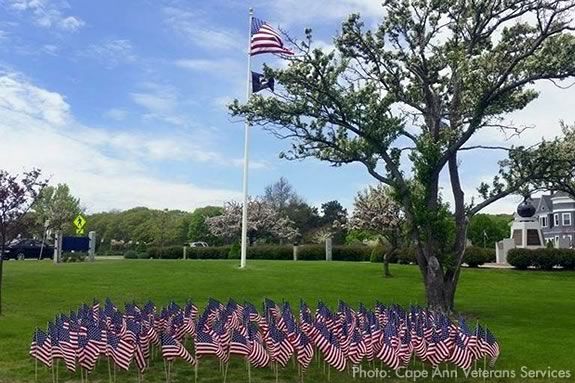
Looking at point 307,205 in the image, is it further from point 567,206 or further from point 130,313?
point 130,313

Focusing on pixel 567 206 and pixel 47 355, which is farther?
pixel 567 206

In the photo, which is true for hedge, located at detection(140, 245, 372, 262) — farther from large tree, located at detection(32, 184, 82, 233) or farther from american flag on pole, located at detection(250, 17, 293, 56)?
american flag on pole, located at detection(250, 17, 293, 56)

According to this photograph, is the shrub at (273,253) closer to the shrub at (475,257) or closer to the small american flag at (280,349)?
the shrub at (475,257)

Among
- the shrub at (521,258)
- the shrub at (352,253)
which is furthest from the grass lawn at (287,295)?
the shrub at (352,253)

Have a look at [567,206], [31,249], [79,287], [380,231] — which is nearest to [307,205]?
[567,206]

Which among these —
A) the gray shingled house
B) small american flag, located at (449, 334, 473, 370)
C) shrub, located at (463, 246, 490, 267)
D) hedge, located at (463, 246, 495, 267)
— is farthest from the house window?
small american flag, located at (449, 334, 473, 370)

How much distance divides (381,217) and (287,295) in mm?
11574

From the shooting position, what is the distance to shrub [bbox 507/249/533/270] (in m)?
38.1

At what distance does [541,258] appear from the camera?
125 feet

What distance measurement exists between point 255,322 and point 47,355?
16.1 ft

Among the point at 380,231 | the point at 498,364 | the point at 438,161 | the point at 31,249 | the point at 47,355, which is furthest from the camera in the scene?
the point at 31,249

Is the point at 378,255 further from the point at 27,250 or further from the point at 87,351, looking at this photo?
the point at 87,351

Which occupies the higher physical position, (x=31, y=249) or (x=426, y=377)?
(x=31, y=249)

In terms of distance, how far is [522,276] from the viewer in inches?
1357
